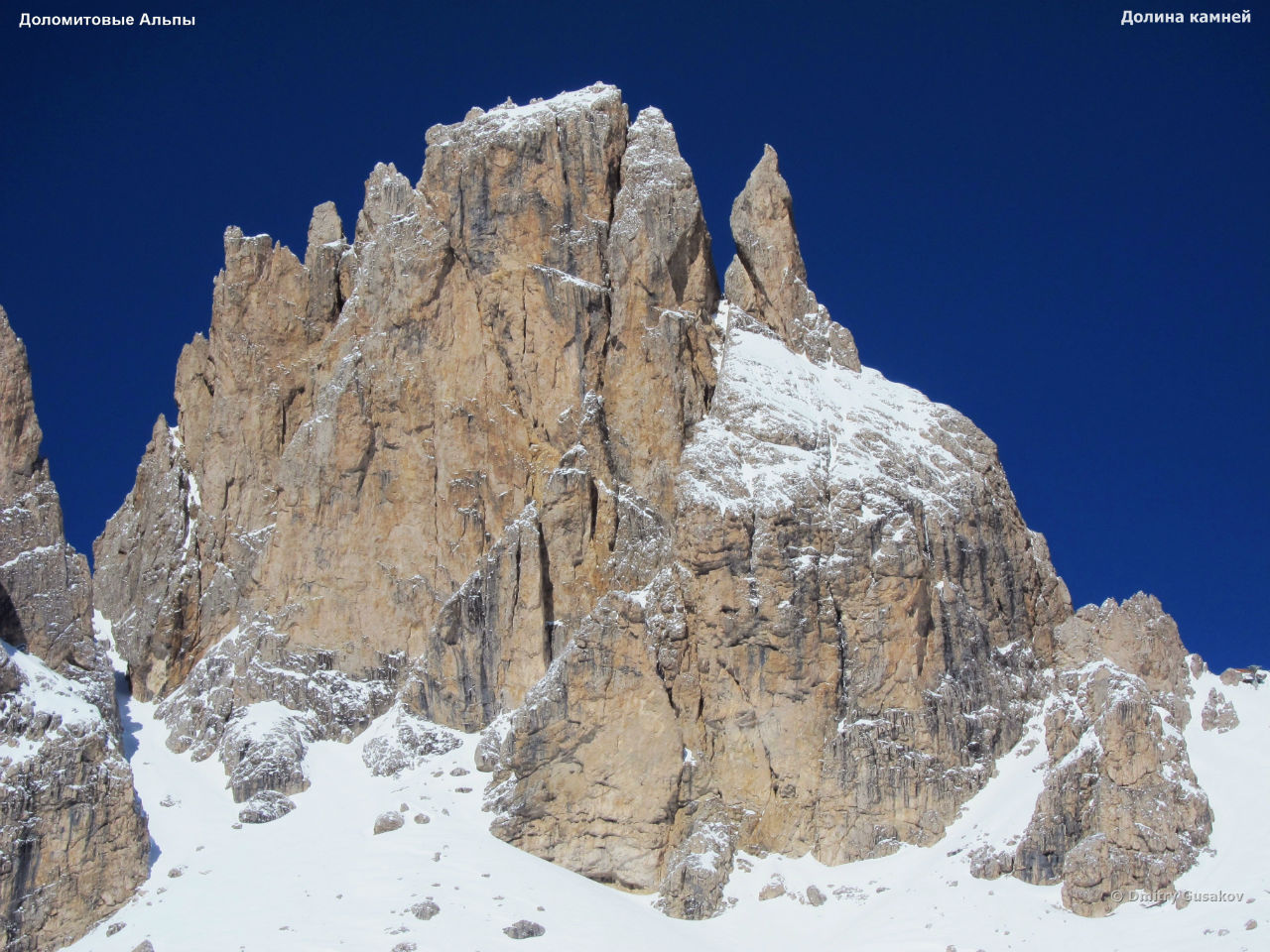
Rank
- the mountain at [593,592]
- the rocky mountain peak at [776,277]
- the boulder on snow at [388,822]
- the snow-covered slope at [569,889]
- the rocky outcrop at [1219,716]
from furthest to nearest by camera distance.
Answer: the rocky mountain peak at [776,277] < the rocky outcrop at [1219,716] < the boulder on snow at [388,822] < the mountain at [593,592] < the snow-covered slope at [569,889]

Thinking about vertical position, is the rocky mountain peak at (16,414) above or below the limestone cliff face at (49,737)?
above

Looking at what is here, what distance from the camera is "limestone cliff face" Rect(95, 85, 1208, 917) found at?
217 ft

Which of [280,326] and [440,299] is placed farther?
[280,326]

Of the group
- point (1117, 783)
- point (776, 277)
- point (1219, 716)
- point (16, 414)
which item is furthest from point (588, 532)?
point (1219, 716)

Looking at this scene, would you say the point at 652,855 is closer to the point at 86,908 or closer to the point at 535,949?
the point at 535,949

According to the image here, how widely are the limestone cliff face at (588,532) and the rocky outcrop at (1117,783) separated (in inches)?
44.7

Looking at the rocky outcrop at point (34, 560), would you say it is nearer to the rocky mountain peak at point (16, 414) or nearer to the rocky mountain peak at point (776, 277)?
the rocky mountain peak at point (16, 414)

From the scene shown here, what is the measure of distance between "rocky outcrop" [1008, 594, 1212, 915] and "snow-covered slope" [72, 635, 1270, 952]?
106 cm

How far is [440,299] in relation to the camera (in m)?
79.5

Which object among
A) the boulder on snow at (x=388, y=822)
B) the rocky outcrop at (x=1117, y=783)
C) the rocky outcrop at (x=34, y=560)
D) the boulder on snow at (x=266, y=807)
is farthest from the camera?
the rocky outcrop at (x=34, y=560)

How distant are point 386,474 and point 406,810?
20.3m

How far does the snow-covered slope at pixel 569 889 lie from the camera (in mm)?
57625

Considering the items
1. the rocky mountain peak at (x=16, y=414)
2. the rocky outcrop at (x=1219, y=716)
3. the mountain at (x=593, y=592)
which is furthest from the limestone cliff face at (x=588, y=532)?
the rocky mountain peak at (x=16, y=414)

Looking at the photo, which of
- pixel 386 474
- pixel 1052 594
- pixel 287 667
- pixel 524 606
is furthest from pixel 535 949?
pixel 1052 594
